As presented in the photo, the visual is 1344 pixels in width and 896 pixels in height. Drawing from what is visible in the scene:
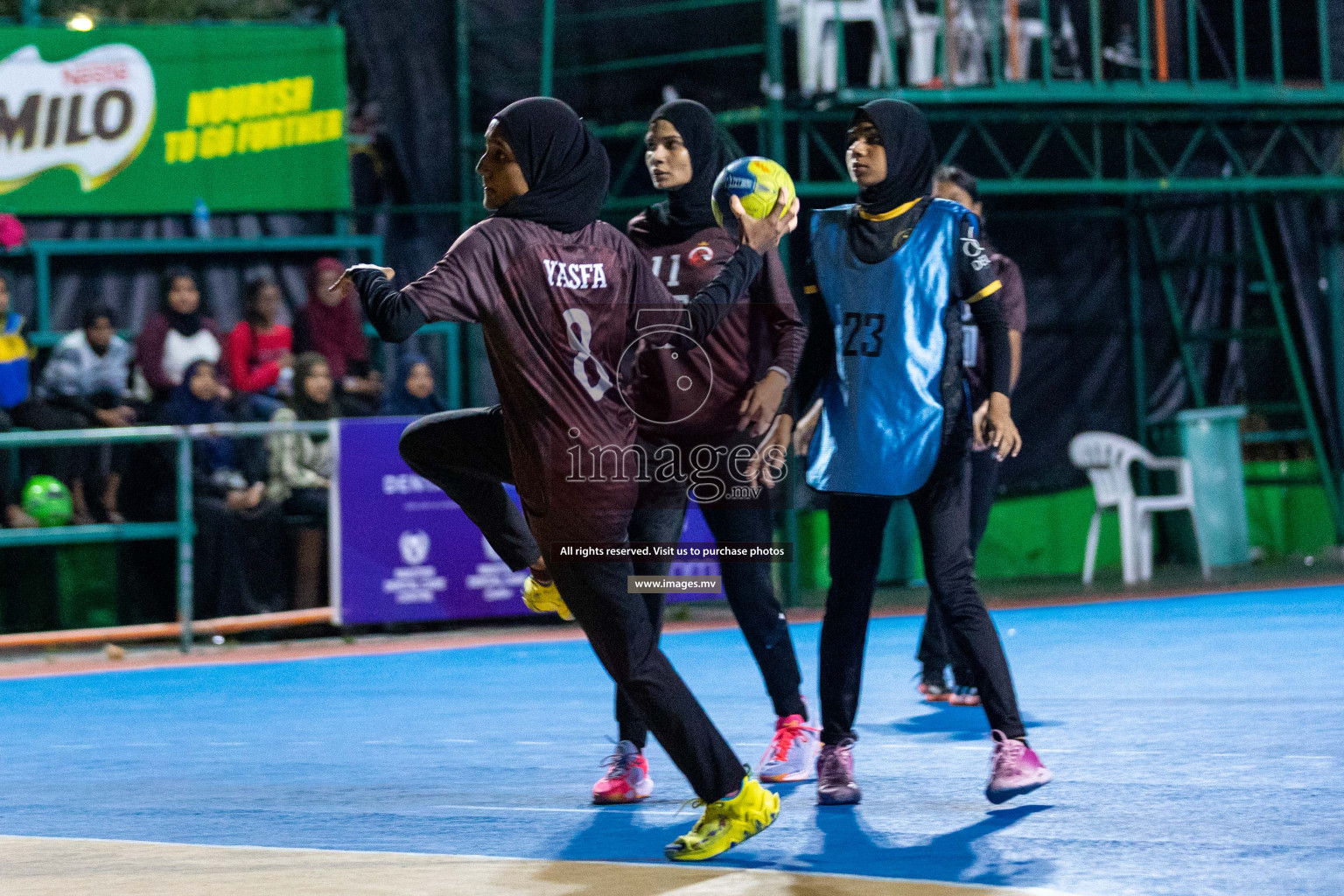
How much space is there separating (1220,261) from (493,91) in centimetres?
664

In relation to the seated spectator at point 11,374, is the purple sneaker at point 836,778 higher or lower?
lower

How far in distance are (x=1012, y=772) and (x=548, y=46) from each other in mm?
10403

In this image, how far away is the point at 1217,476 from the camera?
14469 millimetres

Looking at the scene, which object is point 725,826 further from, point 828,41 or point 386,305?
point 828,41

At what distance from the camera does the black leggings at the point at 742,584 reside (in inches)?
209

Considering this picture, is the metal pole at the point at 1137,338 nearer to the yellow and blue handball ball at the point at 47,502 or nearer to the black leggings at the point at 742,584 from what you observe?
the yellow and blue handball ball at the point at 47,502

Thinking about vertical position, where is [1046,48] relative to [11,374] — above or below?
above

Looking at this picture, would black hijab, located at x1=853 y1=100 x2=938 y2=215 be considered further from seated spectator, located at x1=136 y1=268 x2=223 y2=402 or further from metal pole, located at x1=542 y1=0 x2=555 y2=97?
metal pole, located at x1=542 y1=0 x2=555 y2=97

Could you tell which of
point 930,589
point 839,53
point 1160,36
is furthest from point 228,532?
point 1160,36

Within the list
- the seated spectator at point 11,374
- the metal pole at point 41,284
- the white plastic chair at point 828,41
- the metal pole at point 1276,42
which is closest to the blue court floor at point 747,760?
the seated spectator at point 11,374

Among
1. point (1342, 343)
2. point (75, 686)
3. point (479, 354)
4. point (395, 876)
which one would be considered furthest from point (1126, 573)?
point (395, 876)

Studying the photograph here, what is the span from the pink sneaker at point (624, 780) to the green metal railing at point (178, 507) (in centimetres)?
592

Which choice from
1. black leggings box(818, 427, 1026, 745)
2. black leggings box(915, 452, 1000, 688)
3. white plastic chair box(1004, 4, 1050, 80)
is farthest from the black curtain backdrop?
black leggings box(818, 427, 1026, 745)

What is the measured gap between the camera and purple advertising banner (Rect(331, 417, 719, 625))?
11.0m
